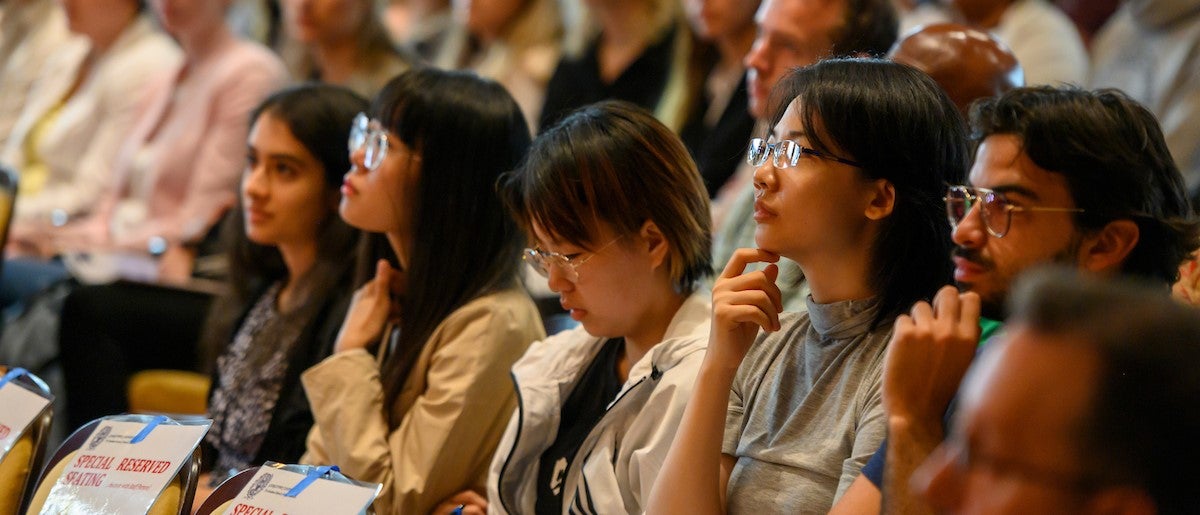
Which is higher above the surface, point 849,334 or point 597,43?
point 849,334

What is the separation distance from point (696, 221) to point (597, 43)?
193cm

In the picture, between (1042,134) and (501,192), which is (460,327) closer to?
(501,192)

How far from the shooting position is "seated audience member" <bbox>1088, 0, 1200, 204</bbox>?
2834 millimetres

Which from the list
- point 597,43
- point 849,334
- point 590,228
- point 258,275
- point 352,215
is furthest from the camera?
point 597,43

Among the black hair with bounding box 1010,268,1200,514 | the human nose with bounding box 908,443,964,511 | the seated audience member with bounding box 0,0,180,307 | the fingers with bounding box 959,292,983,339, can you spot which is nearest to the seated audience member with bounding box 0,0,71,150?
the seated audience member with bounding box 0,0,180,307

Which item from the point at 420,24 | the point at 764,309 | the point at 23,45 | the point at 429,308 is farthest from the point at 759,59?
the point at 23,45

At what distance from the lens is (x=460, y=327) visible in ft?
6.88

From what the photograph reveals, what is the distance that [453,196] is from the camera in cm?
219

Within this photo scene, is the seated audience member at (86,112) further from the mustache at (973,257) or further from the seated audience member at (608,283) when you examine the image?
the mustache at (973,257)

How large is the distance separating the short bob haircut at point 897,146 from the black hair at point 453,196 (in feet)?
2.56

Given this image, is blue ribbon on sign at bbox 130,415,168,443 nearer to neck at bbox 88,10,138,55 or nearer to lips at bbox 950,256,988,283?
lips at bbox 950,256,988,283

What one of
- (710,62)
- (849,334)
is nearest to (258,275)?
(710,62)

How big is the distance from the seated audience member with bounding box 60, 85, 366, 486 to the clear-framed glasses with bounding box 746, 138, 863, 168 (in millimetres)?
1086

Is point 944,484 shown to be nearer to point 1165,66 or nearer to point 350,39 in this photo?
point 1165,66
